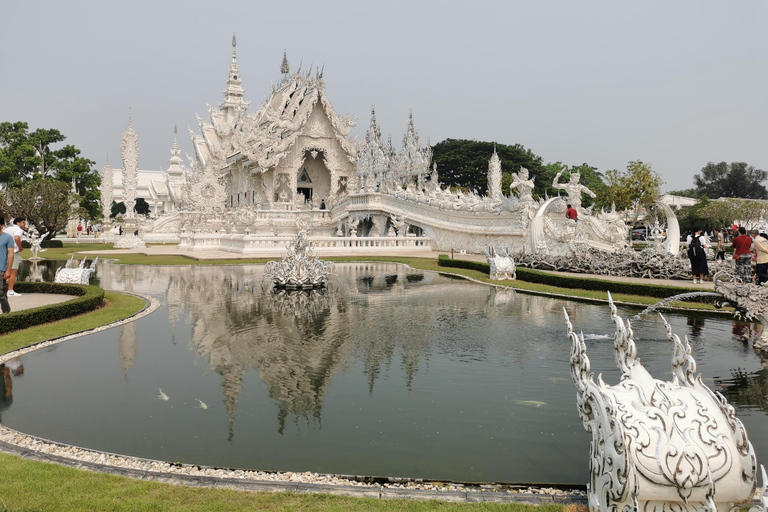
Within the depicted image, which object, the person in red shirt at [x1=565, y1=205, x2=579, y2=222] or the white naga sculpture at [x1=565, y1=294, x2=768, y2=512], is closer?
the white naga sculpture at [x1=565, y1=294, x2=768, y2=512]

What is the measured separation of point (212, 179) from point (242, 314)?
36493mm

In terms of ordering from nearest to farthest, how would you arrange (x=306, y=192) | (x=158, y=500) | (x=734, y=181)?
(x=158, y=500)
(x=306, y=192)
(x=734, y=181)

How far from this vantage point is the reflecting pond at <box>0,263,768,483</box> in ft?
16.8

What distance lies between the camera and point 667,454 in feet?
10.7

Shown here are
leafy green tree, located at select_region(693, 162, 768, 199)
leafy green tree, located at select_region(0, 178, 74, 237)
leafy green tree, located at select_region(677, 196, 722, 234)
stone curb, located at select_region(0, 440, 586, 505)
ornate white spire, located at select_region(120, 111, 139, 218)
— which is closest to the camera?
stone curb, located at select_region(0, 440, 586, 505)

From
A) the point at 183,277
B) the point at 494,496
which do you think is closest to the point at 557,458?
the point at 494,496

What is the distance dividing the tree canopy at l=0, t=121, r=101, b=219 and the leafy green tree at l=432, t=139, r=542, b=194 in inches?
1341

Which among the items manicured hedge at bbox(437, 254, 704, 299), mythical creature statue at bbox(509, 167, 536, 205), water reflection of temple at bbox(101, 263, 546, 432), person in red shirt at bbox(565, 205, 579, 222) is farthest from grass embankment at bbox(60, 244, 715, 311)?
person in red shirt at bbox(565, 205, 579, 222)

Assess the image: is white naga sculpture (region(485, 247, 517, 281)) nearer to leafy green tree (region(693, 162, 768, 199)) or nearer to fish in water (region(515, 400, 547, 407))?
fish in water (region(515, 400, 547, 407))

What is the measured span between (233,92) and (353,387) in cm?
4914

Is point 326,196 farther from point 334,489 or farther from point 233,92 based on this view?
point 334,489

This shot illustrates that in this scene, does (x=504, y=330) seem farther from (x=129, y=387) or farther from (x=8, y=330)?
(x=8, y=330)

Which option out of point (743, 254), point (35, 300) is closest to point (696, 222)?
point (743, 254)

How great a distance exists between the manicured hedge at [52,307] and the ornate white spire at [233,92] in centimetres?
3886
